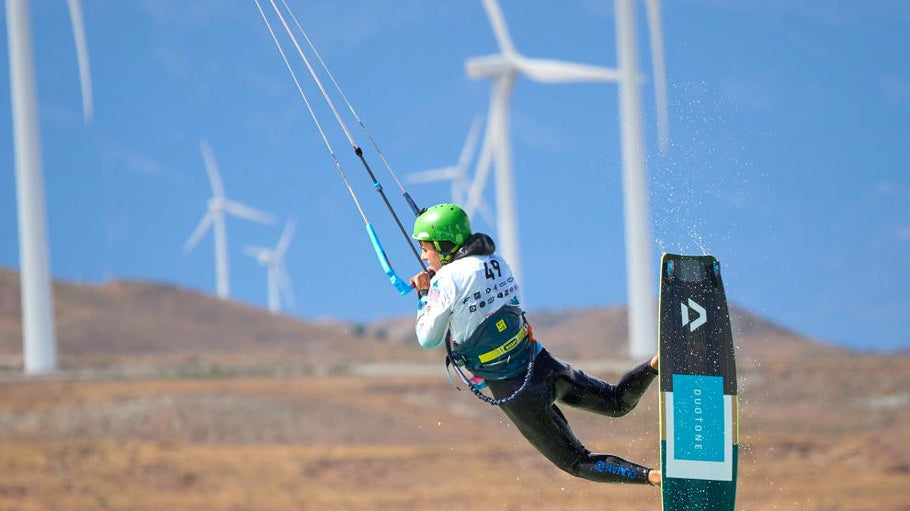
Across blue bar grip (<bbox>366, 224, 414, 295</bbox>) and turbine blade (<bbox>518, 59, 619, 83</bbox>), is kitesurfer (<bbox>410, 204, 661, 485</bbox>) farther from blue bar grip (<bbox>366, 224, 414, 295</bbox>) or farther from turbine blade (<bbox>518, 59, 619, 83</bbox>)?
turbine blade (<bbox>518, 59, 619, 83</bbox>)

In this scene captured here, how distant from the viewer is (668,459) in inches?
528

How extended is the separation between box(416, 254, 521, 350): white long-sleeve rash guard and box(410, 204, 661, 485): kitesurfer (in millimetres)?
10

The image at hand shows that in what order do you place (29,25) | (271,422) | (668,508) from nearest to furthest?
(668,508)
(271,422)
(29,25)

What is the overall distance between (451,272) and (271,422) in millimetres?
39954

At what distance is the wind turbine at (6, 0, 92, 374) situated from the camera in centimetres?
6475

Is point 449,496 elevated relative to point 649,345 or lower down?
lower down

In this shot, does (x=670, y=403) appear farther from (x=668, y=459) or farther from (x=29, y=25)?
(x=29, y=25)

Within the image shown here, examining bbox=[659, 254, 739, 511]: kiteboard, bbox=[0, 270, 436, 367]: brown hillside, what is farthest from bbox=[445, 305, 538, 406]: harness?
bbox=[0, 270, 436, 367]: brown hillside

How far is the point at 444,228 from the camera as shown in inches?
532

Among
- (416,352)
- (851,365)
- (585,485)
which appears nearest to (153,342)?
(416,352)

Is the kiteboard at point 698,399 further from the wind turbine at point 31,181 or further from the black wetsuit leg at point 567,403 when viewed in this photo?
the wind turbine at point 31,181

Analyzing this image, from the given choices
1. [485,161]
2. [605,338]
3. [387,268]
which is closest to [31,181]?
[485,161]

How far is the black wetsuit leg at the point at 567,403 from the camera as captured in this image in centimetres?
1366

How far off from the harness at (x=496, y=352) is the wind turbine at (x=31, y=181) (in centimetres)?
5279
